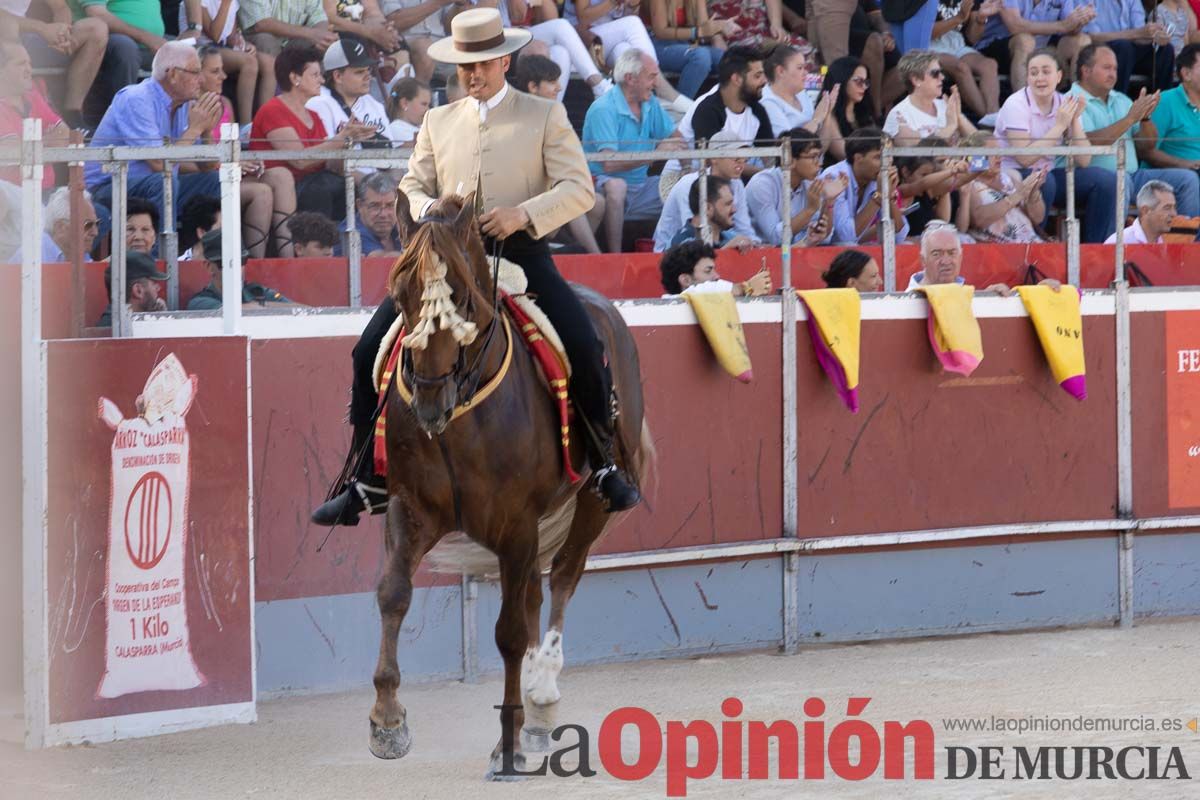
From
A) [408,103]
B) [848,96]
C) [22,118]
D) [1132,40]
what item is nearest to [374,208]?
[22,118]

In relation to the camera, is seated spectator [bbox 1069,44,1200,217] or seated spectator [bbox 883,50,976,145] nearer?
seated spectator [bbox 1069,44,1200,217]

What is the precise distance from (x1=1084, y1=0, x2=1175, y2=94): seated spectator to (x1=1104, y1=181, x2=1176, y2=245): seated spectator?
125 inches

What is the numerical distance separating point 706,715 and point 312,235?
2.67 m

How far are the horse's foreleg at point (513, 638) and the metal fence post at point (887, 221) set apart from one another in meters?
3.78

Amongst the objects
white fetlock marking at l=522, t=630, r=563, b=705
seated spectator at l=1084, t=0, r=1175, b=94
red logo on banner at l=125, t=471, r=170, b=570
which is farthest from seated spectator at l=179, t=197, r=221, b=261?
seated spectator at l=1084, t=0, r=1175, b=94

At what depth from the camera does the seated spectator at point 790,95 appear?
11.3 metres

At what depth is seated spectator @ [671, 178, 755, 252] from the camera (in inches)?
359

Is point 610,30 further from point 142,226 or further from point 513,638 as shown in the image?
point 513,638

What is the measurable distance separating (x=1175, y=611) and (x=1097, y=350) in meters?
1.53

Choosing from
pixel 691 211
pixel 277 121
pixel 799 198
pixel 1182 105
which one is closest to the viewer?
pixel 691 211

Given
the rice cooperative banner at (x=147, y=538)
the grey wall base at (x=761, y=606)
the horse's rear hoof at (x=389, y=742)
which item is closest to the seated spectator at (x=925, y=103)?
the grey wall base at (x=761, y=606)

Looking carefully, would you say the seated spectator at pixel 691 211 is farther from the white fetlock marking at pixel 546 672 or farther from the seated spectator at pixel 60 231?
the seated spectator at pixel 60 231

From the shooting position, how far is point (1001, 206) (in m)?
9.94

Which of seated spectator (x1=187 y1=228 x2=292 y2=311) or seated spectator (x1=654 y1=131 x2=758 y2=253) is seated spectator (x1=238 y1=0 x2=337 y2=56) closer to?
seated spectator (x1=654 y1=131 x2=758 y2=253)
